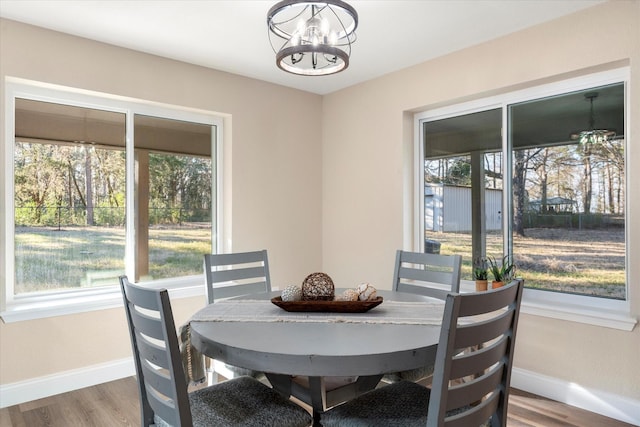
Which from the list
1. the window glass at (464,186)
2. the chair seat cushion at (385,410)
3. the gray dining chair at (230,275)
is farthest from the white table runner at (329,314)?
the window glass at (464,186)

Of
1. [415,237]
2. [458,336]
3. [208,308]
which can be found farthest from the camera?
[415,237]

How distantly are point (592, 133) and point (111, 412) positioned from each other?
136 inches

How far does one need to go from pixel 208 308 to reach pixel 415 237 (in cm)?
215

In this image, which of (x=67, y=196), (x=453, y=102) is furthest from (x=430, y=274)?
(x=67, y=196)

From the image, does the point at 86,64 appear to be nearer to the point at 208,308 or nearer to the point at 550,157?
the point at 208,308

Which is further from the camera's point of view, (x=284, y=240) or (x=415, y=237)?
(x=284, y=240)

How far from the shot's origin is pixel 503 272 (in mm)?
2934

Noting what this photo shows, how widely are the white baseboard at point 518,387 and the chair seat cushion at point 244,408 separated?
1708 millimetres

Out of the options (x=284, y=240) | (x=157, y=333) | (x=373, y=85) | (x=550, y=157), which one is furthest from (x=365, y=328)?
(x=373, y=85)

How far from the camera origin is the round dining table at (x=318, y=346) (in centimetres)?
132

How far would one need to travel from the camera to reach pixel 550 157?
9.41 feet

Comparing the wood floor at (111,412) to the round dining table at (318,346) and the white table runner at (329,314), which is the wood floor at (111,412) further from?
the round dining table at (318,346)

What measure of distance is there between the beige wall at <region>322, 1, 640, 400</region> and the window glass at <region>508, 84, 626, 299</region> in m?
0.19

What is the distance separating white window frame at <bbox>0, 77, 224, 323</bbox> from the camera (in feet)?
8.86
